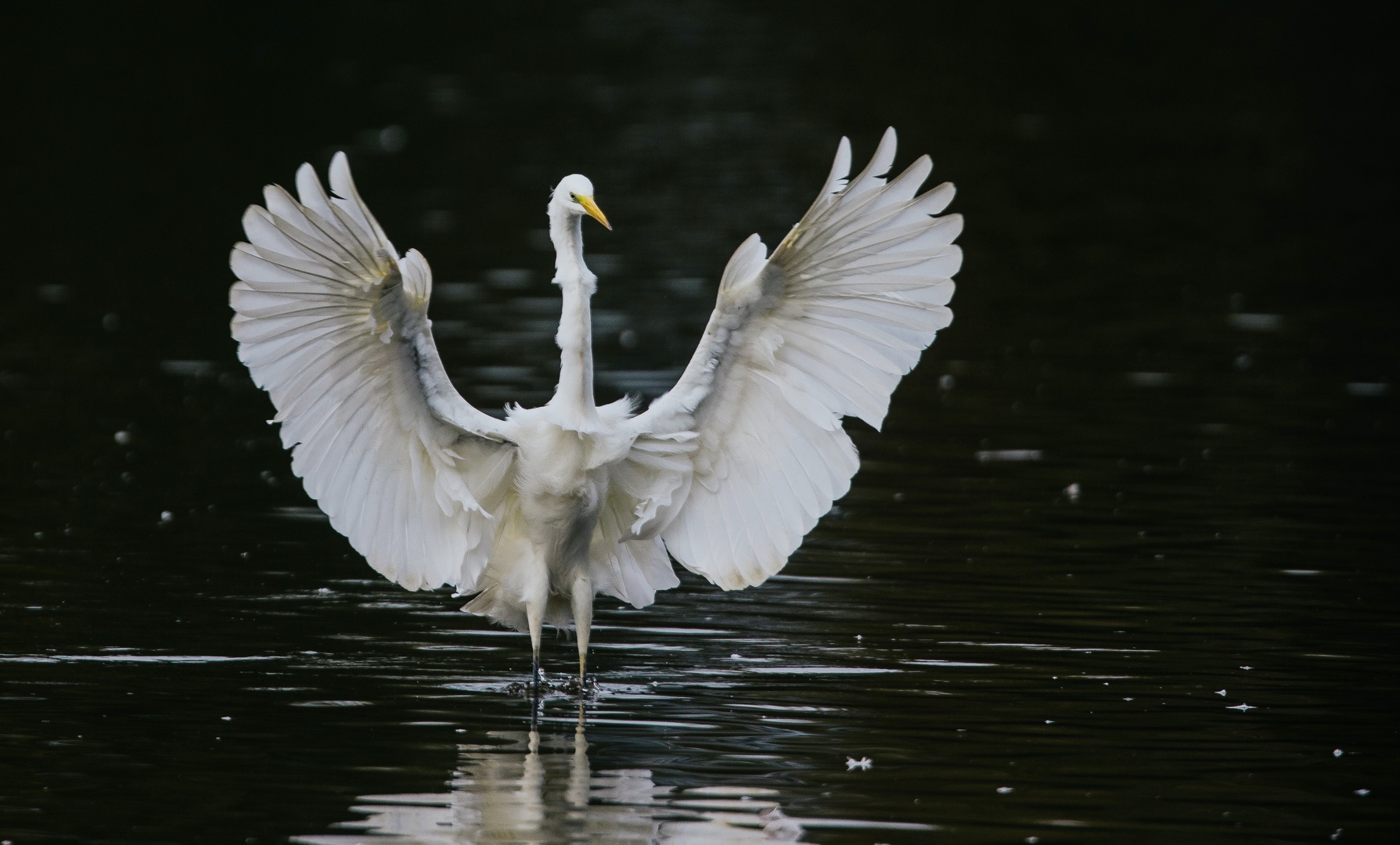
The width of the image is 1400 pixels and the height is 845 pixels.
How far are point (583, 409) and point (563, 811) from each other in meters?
2.41

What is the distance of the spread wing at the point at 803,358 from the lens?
980 cm

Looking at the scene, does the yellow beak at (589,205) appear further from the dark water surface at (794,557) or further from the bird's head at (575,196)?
the dark water surface at (794,557)

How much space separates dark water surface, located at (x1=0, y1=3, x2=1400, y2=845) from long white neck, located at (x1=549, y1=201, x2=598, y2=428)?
1555mm

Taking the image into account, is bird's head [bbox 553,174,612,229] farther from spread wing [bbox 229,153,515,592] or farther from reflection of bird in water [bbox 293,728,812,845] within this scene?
reflection of bird in water [bbox 293,728,812,845]

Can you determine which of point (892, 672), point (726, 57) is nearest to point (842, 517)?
point (892, 672)

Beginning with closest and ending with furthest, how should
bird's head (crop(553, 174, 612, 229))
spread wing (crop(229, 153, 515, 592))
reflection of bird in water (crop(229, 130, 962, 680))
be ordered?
1. spread wing (crop(229, 153, 515, 592))
2. reflection of bird in water (crop(229, 130, 962, 680))
3. bird's head (crop(553, 174, 612, 229))

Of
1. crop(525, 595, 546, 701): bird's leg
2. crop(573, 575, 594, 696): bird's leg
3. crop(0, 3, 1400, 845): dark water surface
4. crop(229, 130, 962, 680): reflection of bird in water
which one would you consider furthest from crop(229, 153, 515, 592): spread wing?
crop(0, 3, 1400, 845): dark water surface

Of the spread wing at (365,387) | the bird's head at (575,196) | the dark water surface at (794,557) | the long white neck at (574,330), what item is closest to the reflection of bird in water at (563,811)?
the dark water surface at (794,557)

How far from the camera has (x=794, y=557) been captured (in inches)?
→ 538

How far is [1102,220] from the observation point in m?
28.7

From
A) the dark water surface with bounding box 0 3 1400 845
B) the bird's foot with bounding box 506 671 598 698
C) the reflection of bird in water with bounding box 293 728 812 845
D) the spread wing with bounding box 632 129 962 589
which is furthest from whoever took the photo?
the bird's foot with bounding box 506 671 598 698

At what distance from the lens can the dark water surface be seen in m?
8.80

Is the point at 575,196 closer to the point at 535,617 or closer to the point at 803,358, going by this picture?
the point at 803,358

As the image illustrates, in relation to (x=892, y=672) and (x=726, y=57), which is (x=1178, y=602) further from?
(x=726, y=57)
